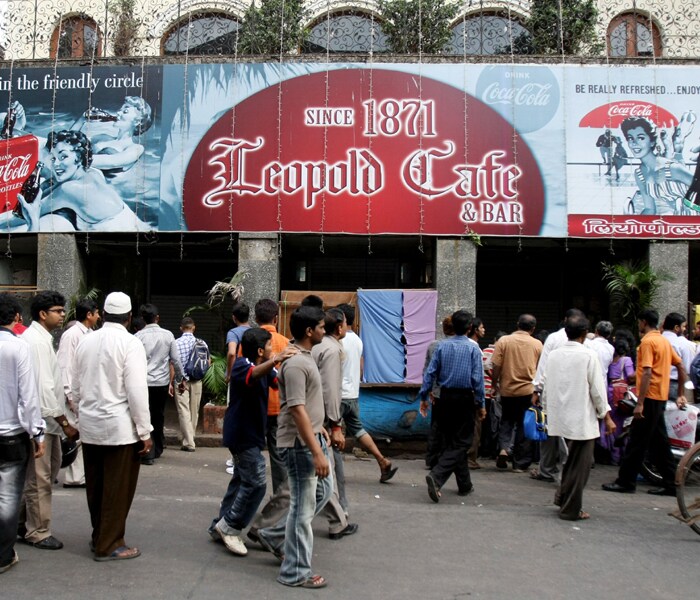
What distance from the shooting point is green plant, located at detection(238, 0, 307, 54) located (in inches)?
494

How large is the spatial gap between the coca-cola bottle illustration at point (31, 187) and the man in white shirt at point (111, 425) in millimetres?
7281

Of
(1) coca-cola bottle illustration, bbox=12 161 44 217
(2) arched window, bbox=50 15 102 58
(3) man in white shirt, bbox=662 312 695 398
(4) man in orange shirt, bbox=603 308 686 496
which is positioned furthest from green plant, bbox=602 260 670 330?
(2) arched window, bbox=50 15 102 58

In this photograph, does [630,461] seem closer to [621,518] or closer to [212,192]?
[621,518]

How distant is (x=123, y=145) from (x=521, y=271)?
764 centimetres

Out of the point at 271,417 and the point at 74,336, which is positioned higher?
the point at 74,336

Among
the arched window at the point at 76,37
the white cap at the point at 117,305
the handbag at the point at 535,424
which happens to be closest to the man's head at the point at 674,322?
the handbag at the point at 535,424

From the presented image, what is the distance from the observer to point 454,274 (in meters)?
10.9

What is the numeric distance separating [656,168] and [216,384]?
7446mm

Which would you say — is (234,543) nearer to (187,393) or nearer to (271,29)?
(187,393)

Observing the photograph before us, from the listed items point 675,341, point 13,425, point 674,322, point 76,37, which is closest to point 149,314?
point 13,425

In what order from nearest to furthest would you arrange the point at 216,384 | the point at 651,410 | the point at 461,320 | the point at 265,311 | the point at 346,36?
1. the point at 265,311
2. the point at 461,320
3. the point at 651,410
4. the point at 216,384
5. the point at 346,36

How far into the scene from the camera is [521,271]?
13.6m

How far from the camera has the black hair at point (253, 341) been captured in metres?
5.00

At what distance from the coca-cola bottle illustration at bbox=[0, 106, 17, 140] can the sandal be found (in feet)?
28.5
